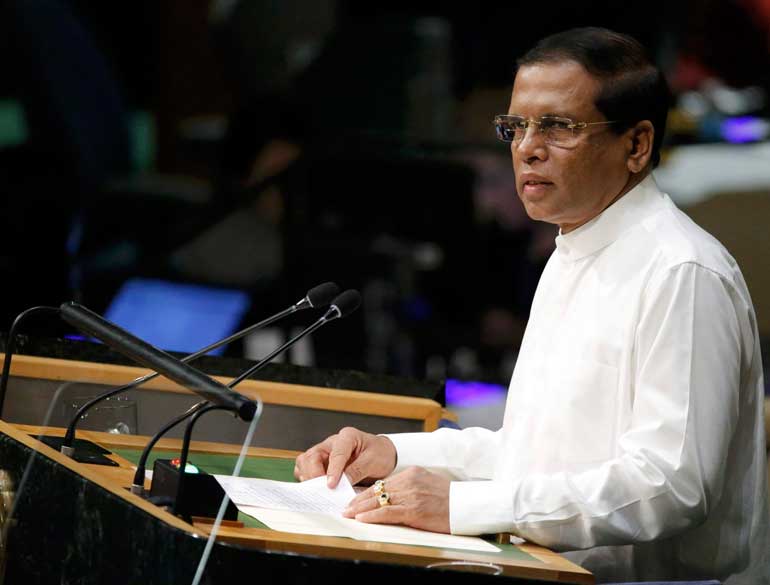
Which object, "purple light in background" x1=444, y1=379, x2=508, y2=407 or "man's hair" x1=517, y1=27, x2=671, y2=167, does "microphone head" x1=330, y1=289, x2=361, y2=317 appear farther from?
"purple light in background" x1=444, y1=379, x2=508, y2=407

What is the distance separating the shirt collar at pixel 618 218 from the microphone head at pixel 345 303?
1.41 feet

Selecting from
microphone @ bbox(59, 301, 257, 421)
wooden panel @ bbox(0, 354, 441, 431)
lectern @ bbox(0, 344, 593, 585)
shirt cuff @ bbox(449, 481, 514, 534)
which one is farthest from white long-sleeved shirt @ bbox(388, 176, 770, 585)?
microphone @ bbox(59, 301, 257, 421)

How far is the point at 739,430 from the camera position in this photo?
2.67 m

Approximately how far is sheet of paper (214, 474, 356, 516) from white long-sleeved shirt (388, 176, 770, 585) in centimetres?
21

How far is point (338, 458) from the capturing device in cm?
269

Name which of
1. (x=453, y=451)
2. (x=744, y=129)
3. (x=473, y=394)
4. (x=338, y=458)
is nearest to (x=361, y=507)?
(x=338, y=458)

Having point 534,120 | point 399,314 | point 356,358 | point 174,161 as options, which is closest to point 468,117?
point 399,314

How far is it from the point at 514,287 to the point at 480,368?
386mm

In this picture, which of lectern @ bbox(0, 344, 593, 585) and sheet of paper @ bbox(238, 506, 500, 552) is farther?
sheet of paper @ bbox(238, 506, 500, 552)

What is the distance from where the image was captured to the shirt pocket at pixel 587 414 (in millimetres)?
2605

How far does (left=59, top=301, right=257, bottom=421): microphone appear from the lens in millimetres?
2041

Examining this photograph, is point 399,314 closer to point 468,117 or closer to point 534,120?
point 468,117

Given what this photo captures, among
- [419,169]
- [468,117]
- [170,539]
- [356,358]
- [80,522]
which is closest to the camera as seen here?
[170,539]

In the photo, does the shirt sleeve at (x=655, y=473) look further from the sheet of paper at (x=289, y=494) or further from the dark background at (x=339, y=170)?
the dark background at (x=339, y=170)
